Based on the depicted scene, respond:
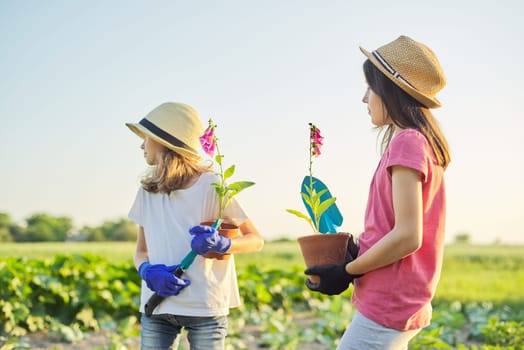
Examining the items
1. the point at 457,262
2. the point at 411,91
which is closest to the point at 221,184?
the point at 411,91

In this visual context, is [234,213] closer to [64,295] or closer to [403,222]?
[403,222]

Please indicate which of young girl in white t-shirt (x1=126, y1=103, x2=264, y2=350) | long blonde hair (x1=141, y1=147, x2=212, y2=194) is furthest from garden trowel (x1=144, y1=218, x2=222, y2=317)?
long blonde hair (x1=141, y1=147, x2=212, y2=194)

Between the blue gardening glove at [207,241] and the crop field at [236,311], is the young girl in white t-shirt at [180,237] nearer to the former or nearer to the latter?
the blue gardening glove at [207,241]

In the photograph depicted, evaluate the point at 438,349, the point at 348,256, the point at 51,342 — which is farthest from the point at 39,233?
the point at 348,256

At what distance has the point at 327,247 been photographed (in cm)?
210

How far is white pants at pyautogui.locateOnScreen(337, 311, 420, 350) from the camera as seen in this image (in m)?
1.94

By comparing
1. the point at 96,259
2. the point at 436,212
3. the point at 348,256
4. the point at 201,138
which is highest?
the point at 201,138

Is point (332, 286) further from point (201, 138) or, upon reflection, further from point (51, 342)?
point (51, 342)

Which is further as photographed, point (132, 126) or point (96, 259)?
point (96, 259)

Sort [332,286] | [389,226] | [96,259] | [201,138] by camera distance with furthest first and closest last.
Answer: [96,259] → [201,138] → [332,286] → [389,226]

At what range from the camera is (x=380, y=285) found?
1.95 metres

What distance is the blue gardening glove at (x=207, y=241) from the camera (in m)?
2.40

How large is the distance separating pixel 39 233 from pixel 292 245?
3.49m

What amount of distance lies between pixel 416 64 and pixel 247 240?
95cm
